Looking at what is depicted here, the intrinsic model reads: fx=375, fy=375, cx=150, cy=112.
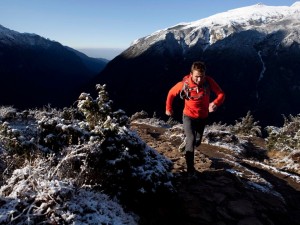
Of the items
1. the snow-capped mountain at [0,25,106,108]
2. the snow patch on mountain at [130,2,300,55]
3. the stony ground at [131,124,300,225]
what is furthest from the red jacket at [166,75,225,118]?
the snow patch on mountain at [130,2,300,55]

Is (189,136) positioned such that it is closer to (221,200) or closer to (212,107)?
(212,107)

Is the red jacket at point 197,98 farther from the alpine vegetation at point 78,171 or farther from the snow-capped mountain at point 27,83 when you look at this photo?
the snow-capped mountain at point 27,83

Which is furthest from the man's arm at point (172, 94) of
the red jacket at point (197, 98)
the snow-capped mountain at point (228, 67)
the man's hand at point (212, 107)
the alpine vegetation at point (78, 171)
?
the snow-capped mountain at point (228, 67)

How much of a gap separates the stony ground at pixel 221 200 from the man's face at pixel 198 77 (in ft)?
6.14

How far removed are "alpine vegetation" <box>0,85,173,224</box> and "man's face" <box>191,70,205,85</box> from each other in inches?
57.2

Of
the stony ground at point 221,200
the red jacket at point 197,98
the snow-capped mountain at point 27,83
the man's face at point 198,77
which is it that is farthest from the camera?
the snow-capped mountain at point 27,83

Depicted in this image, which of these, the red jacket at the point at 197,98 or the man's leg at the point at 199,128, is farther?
the man's leg at the point at 199,128

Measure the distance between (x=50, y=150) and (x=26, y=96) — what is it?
146666 mm

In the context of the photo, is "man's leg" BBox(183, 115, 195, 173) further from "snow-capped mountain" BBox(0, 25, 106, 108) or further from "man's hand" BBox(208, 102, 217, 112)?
"snow-capped mountain" BBox(0, 25, 106, 108)

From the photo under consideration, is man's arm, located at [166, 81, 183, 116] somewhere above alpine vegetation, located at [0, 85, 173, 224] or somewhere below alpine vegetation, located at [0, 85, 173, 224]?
above

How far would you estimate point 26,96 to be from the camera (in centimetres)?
14412

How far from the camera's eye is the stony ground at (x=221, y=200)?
5.43 metres

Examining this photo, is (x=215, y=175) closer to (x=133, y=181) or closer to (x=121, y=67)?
(x=133, y=181)

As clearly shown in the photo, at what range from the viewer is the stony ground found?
17.8 feet
